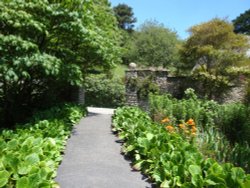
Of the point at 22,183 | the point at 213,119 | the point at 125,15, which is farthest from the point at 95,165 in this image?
the point at 125,15

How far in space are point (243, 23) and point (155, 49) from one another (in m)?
15.4

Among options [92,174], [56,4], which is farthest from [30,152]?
[56,4]

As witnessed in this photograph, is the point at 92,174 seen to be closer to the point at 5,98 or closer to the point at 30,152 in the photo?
the point at 30,152

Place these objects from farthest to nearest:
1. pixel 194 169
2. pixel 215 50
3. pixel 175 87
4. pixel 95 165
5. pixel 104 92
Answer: pixel 104 92 → pixel 175 87 → pixel 215 50 → pixel 95 165 → pixel 194 169

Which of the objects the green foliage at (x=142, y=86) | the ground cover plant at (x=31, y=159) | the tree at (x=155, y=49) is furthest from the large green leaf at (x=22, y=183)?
the tree at (x=155, y=49)

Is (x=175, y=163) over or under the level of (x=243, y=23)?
under

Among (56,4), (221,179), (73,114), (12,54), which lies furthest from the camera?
(73,114)

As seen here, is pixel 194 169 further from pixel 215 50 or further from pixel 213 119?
pixel 215 50

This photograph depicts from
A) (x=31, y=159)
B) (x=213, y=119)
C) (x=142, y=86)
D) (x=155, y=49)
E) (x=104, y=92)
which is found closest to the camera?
(x=31, y=159)

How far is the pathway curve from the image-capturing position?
14.5ft

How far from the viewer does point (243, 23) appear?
34.4 meters

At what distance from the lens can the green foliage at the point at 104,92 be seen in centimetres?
1571

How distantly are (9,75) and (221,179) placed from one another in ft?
16.2

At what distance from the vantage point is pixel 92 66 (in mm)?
11195
